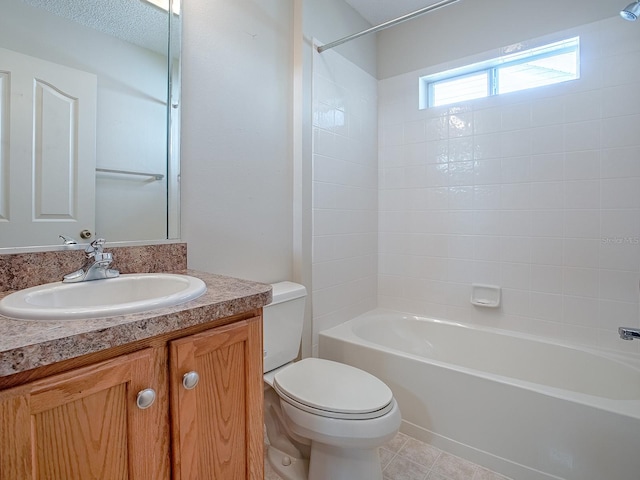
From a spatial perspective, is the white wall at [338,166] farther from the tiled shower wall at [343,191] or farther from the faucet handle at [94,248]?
the faucet handle at [94,248]

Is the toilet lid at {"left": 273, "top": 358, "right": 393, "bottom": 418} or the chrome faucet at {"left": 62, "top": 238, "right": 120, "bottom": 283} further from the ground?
the chrome faucet at {"left": 62, "top": 238, "right": 120, "bottom": 283}

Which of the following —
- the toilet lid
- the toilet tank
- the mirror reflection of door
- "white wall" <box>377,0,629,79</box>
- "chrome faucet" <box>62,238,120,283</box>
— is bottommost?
the toilet lid

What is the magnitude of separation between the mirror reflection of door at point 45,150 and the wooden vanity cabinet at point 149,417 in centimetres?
65

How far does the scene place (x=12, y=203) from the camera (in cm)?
99

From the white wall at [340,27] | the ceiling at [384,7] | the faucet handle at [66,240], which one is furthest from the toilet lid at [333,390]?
the ceiling at [384,7]

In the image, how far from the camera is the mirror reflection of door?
0.98 meters

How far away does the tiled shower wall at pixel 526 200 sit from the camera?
178 centimetres

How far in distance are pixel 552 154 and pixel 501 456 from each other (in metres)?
1.60

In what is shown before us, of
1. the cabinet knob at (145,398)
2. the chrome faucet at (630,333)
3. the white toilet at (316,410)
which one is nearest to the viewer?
the cabinet knob at (145,398)

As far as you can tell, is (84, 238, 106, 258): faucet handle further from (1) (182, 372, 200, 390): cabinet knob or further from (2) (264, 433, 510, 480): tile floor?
(2) (264, 433, 510, 480): tile floor

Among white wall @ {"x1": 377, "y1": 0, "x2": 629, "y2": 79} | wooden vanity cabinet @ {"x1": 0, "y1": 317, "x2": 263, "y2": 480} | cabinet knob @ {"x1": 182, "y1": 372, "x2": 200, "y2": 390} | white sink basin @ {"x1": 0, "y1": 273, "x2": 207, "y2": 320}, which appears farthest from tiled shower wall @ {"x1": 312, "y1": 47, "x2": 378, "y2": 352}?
cabinet knob @ {"x1": 182, "y1": 372, "x2": 200, "y2": 390}

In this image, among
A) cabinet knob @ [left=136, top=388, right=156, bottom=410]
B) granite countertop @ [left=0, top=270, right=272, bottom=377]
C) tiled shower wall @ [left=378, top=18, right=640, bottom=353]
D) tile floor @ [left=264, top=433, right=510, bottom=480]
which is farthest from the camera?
tiled shower wall @ [left=378, top=18, right=640, bottom=353]

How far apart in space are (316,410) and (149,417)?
2.39 ft

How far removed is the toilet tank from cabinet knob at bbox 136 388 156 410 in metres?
0.83
